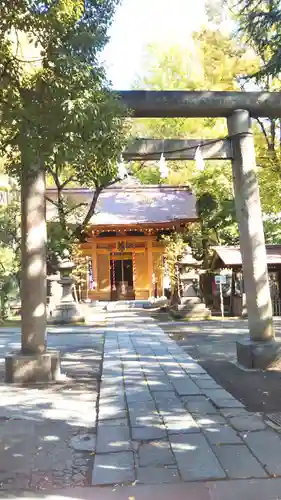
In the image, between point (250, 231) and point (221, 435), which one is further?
point (250, 231)

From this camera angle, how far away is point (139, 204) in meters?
23.9

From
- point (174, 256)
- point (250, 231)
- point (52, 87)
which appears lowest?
point (250, 231)

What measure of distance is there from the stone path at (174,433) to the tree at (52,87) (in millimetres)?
2660

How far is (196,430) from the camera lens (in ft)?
13.3

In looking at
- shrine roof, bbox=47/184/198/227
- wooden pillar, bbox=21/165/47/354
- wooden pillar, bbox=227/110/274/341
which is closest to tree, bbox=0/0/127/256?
wooden pillar, bbox=21/165/47/354

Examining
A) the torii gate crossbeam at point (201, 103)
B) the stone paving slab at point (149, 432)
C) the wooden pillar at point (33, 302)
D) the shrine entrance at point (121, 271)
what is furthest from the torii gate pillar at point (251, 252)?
the shrine entrance at point (121, 271)

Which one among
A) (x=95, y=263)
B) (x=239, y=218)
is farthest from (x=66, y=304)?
(x=239, y=218)

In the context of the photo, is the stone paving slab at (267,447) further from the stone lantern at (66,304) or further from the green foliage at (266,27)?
the stone lantern at (66,304)

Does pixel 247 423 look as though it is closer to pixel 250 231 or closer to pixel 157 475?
pixel 157 475

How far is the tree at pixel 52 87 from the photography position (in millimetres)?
3725

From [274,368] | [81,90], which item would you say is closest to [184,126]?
[274,368]

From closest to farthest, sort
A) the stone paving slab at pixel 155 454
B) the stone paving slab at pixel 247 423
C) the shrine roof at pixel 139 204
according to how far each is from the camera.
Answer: the stone paving slab at pixel 155 454
the stone paving slab at pixel 247 423
the shrine roof at pixel 139 204

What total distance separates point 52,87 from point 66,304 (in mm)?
12312

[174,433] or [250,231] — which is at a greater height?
[250,231]
